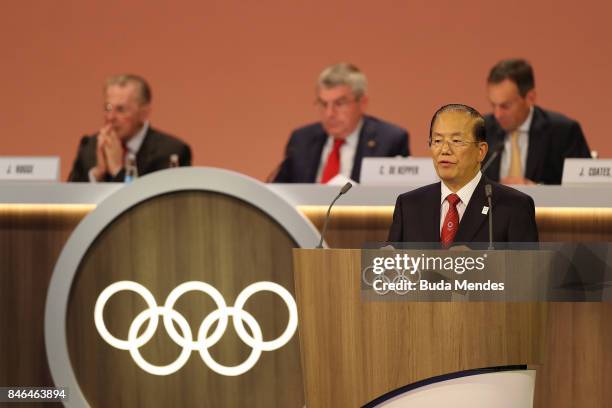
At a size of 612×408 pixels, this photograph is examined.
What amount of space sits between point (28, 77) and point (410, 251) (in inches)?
165

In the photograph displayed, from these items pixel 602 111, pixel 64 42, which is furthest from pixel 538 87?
pixel 64 42

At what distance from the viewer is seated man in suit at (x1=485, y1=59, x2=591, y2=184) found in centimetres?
442

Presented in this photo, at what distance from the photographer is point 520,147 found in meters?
4.48

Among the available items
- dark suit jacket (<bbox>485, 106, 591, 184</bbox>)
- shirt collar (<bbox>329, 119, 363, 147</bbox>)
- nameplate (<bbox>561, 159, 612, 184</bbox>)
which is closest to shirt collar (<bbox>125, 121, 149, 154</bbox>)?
shirt collar (<bbox>329, 119, 363, 147</bbox>)

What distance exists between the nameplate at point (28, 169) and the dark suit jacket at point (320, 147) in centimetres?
115

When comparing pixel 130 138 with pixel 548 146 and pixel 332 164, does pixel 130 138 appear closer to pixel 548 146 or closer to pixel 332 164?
pixel 332 164

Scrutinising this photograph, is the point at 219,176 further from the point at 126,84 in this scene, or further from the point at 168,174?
the point at 126,84

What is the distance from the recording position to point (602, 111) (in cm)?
558

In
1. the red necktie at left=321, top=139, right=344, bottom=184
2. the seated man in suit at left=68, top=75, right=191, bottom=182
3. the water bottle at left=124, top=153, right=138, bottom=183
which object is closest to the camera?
the water bottle at left=124, top=153, right=138, bottom=183

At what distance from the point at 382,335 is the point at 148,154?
287cm

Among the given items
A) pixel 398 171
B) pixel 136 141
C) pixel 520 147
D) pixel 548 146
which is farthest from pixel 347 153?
pixel 398 171

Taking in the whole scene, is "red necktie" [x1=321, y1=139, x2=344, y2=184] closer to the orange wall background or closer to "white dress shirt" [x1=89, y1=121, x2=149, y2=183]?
"white dress shirt" [x1=89, y1=121, x2=149, y2=183]

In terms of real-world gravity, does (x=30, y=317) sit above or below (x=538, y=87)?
below

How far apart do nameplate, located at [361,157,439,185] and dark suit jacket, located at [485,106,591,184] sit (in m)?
0.94
